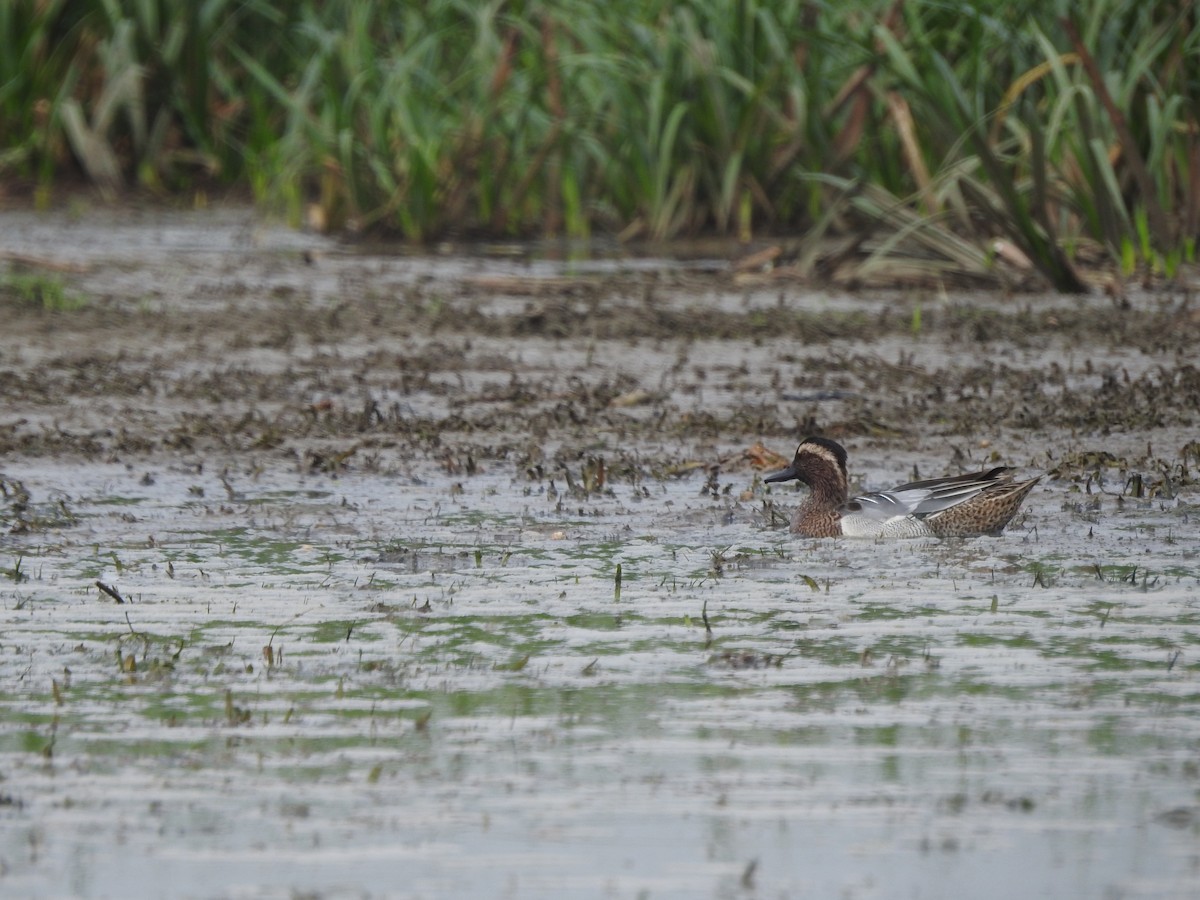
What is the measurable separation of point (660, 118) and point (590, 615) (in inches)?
297

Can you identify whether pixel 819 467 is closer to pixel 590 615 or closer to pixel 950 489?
pixel 950 489

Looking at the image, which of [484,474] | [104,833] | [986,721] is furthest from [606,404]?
[104,833]

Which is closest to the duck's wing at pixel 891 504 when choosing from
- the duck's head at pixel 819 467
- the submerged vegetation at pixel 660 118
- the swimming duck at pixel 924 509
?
the swimming duck at pixel 924 509

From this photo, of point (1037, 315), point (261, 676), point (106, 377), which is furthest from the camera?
point (1037, 315)

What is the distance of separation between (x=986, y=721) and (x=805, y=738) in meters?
0.33

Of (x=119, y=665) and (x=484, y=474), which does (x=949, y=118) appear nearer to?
(x=484, y=474)

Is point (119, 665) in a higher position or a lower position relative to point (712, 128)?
lower

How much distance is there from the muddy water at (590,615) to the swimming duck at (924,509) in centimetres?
9

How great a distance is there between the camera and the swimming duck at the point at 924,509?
565 centimetres

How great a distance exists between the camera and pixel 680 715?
12.8ft

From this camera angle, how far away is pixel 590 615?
4738 mm

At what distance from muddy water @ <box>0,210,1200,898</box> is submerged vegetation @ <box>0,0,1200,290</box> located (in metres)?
0.80

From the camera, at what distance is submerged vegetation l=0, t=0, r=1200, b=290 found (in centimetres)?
1021

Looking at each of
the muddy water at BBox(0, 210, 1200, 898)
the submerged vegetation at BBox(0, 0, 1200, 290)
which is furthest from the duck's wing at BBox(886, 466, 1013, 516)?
the submerged vegetation at BBox(0, 0, 1200, 290)
